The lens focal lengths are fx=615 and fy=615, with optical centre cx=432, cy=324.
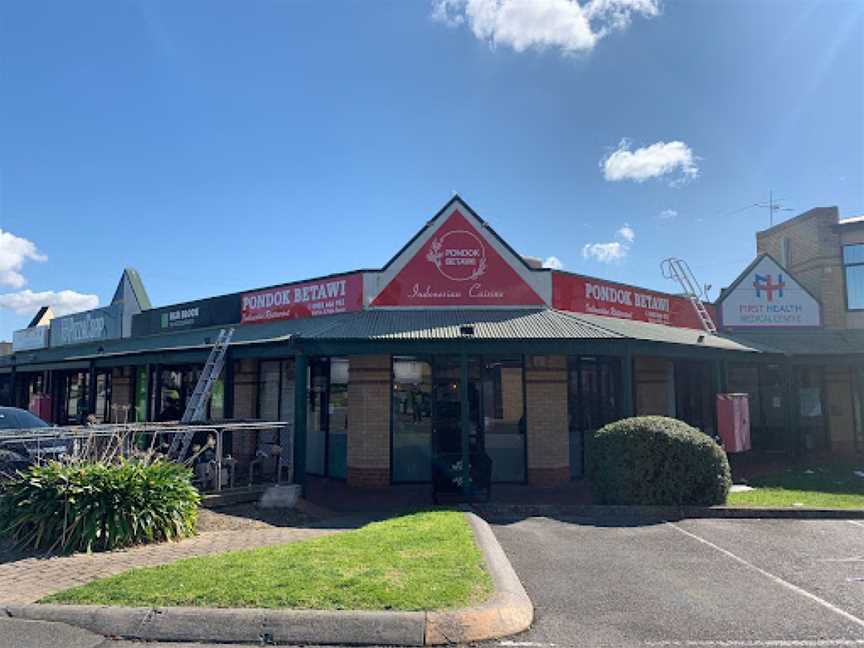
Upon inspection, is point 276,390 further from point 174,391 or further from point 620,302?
point 620,302

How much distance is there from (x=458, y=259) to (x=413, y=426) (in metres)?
3.90

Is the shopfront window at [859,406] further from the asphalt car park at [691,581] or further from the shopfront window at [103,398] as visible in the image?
the shopfront window at [103,398]

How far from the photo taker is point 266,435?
1330 cm

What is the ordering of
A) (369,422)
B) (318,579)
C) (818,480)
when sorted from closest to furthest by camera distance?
(318,579)
(369,422)
(818,480)

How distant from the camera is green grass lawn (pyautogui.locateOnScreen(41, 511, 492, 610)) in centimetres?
506

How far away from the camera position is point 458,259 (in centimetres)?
1403

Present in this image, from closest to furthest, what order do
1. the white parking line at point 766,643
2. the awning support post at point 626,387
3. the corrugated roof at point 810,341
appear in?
1. the white parking line at point 766,643
2. the awning support post at point 626,387
3. the corrugated roof at point 810,341

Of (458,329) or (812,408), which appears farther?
(812,408)

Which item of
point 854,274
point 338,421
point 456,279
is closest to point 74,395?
point 338,421

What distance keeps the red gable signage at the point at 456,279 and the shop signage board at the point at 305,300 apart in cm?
75

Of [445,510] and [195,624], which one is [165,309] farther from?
[195,624]

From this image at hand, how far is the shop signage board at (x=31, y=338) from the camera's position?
30.6m

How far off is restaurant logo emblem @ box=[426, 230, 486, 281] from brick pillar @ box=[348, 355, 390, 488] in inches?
97.7

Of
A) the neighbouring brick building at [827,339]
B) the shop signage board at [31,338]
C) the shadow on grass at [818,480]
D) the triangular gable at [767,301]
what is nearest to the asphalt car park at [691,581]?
the shadow on grass at [818,480]
